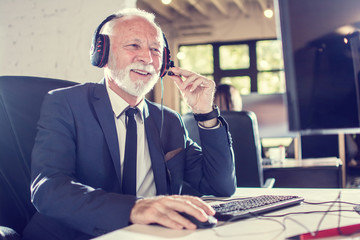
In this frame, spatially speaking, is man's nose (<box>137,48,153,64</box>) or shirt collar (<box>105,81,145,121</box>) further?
man's nose (<box>137,48,153,64</box>)

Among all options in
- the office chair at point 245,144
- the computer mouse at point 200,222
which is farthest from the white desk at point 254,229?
the office chair at point 245,144

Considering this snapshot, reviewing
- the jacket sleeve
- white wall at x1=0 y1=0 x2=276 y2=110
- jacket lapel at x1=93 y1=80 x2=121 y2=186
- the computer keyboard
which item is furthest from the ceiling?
the computer keyboard

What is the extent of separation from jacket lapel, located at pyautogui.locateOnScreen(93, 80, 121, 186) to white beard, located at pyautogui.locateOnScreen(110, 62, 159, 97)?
0.12 meters

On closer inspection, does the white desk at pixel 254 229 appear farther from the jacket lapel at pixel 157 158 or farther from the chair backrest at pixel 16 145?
the chair backrest at pixel 16 145

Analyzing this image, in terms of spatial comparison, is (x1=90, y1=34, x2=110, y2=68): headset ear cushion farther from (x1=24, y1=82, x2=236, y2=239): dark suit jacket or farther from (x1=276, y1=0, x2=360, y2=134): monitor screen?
(x1=276, y1=0, x2=360, y2=134): monitor screen

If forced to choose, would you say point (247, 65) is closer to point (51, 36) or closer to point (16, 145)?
point (51, 36)

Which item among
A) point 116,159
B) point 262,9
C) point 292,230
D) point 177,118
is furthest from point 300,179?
point 262,9

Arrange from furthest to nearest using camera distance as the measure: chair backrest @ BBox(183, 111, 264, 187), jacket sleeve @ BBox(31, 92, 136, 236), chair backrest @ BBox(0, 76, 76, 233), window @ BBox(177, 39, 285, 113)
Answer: window @ BBox(177, 39, 285, 113) < chair backrest @ BBox(183, 111, 264, 187) < chair backrest @ BBox(0, 76, 76, 233) < jacket sleeve @ BBox(31, 92, 136, 236)

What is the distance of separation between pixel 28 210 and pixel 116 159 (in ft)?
1.10

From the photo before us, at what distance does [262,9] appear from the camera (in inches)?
356

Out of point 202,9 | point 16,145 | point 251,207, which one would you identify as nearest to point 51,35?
point 16,145

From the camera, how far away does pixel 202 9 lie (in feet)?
29.5

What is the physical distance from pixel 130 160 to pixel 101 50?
17.6 inches

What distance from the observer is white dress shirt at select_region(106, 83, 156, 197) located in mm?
1421
